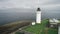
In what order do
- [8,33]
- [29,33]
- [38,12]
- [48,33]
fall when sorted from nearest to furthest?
[29,33] → [8,33] → [48,33] → [38,12]

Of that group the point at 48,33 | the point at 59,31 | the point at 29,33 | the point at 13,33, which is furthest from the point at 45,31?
the point at 13,33

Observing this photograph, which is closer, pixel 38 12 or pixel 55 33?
pixel 55 33

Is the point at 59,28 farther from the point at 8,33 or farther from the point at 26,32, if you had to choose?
→ the point at 8,33

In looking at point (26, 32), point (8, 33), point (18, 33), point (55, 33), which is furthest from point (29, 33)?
point (55, 33)

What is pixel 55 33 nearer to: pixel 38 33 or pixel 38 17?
pixel 38 33

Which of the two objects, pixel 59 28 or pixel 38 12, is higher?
pixel 38 12

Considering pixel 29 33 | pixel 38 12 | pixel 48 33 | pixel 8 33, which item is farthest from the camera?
pixel 38 12

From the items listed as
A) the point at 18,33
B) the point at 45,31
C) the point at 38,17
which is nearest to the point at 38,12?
the point at 38,17

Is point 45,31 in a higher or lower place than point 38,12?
lower

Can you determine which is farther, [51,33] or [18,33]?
[51,33]
